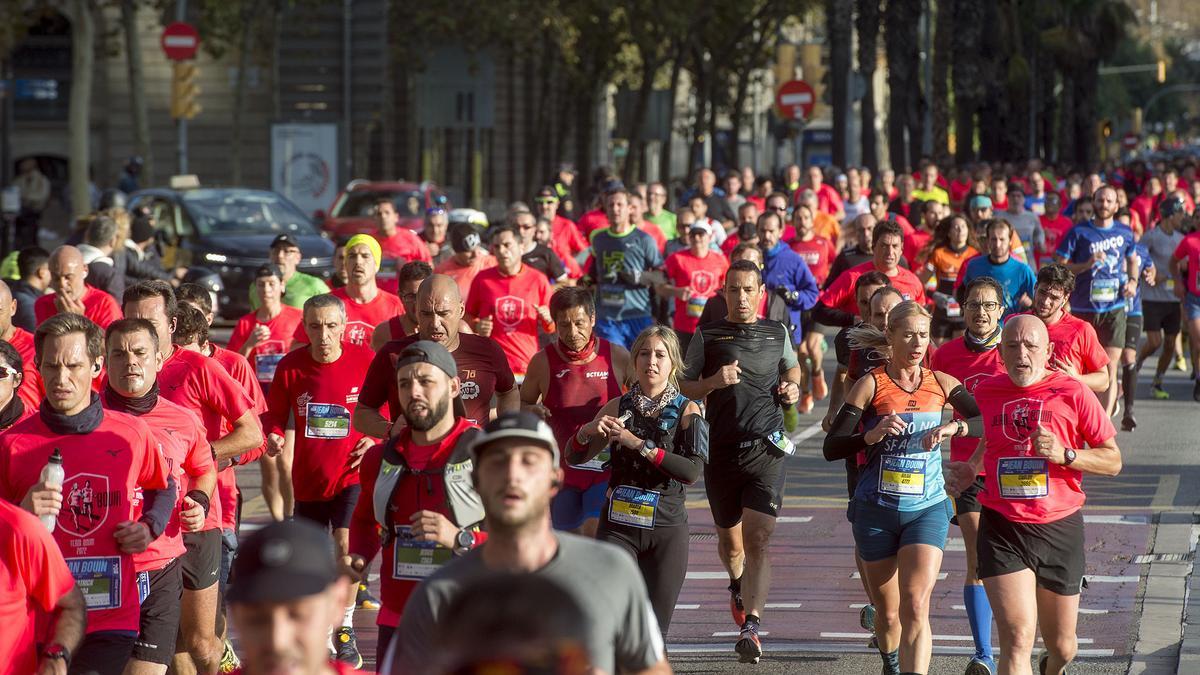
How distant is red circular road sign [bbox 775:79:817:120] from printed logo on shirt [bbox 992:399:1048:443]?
26.8 metres

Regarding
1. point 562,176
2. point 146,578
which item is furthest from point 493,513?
point 562,176

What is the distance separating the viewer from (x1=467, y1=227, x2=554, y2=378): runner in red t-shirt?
1223cm

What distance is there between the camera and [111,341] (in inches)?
281

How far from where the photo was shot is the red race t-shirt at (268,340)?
37.5 ft

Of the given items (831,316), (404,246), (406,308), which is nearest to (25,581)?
(406,308)

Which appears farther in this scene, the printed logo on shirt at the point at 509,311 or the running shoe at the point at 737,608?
the printed logo on shirt at the point at 509,311

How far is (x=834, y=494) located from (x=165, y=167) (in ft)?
130

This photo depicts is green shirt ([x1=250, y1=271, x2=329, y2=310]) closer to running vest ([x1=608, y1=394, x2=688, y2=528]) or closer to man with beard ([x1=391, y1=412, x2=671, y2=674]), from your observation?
running vest ([x1=608, y1=394, x2=688, y2=528])

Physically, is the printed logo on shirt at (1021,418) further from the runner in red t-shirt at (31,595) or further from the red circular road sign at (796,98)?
the red circular road sign at (796,98)

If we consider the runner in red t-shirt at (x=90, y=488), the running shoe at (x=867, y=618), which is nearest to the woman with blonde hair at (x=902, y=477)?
the running shoe at (x=867, y=618)

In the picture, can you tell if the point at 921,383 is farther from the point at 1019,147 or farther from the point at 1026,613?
the point at 1019,147

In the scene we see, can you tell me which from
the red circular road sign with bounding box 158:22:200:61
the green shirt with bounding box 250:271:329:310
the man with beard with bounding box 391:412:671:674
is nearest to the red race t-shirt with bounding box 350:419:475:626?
the man with beard with bounding box 391:412:671:674

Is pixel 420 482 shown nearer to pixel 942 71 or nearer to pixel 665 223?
pixel 665 223

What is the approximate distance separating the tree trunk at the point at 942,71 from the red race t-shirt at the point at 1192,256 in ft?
75.7
